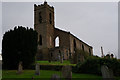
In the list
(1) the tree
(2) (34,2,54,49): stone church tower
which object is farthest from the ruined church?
(1) the tree

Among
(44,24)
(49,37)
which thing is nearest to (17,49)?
(49,37)

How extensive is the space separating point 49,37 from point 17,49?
76.0 ft

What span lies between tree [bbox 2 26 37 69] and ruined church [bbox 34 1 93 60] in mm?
16851

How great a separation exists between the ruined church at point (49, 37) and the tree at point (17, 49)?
16.9 meters

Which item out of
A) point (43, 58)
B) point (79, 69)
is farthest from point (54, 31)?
point (79, 69)

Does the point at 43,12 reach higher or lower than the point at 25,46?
higher

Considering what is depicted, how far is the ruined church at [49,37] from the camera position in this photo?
4219cm

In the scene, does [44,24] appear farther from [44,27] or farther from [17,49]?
[17,49]

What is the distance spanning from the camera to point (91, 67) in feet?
61.4

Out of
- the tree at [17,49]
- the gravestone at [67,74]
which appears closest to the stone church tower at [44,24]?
the tree at [17,49]

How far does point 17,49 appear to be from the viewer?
23.0 meters

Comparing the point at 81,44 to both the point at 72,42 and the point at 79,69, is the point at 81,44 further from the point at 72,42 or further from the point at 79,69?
the point at 79,69

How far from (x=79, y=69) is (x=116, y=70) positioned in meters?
4.38

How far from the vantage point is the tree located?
75.0 ft
